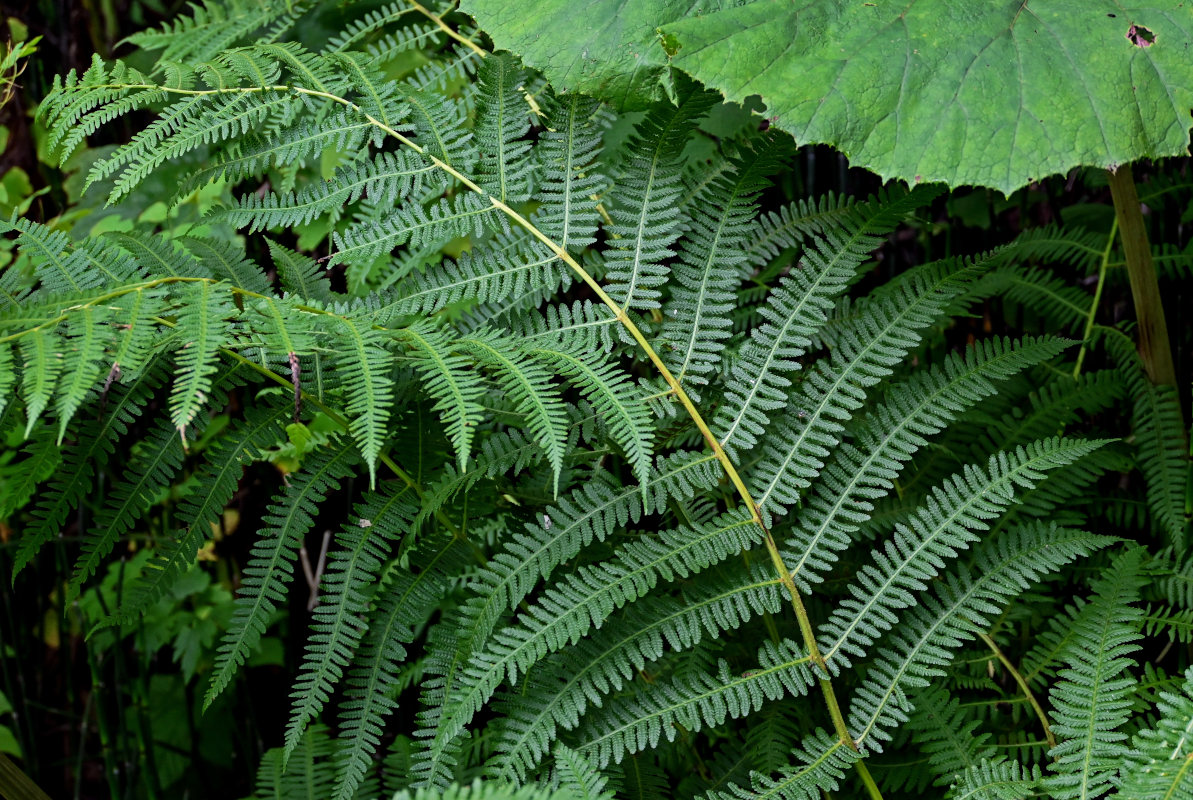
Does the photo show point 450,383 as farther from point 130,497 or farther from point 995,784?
point 995,784

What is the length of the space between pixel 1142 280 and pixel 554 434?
2.96 feet

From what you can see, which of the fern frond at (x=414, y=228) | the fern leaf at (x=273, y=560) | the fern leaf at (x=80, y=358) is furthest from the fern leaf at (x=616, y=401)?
the fern leaf at (x=80, y=358)

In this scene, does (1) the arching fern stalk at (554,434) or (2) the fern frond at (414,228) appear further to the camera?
(2) the fern frond at (414,228)

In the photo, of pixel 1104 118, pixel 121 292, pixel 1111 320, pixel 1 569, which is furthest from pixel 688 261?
pixel 1 569

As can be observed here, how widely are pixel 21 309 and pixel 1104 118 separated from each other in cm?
118

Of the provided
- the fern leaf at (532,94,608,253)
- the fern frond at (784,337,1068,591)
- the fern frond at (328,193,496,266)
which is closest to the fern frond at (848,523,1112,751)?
the fern frond at (784,337,1068,591)

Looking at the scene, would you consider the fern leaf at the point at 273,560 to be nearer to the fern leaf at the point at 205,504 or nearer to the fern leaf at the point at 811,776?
the fern leaf at the point at 205,504

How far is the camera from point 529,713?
1.04 m

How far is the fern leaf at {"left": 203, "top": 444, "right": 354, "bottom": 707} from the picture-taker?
108 cm

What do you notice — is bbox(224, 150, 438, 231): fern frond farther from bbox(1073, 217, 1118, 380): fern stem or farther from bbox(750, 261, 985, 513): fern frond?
bbox(1073, 217, 1118, 380): fern stem

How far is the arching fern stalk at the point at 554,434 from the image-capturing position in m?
1.03

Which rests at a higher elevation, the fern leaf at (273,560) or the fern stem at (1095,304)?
the fern stem at (1095,304)

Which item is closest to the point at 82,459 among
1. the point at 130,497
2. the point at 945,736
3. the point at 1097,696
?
the point at 130,497

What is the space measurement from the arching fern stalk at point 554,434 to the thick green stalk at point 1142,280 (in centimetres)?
23
